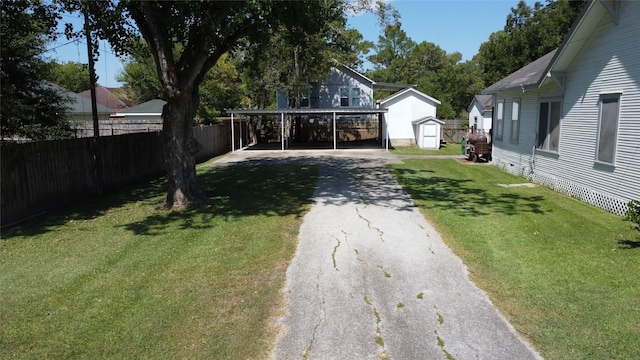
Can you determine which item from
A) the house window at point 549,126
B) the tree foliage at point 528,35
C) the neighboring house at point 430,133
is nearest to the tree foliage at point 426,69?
the tree foliage at point 528,35

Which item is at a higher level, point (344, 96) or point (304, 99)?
point (344, 96)

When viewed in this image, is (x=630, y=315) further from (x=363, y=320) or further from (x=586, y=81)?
(x=586, y=81)

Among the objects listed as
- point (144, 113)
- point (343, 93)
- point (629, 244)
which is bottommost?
point (629, 244)

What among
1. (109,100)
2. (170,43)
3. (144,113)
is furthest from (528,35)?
(109,100)

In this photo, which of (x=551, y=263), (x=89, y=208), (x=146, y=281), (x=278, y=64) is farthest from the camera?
(x=278, y=64)

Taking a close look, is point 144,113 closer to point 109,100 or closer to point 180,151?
point 109,100

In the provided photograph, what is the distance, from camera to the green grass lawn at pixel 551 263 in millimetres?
4500

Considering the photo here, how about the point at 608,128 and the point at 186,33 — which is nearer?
the point at 608,128

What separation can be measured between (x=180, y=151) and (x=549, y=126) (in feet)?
34.6

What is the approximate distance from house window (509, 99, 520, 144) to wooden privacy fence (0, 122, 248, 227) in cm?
1318

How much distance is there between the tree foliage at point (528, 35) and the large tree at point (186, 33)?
2865 cm

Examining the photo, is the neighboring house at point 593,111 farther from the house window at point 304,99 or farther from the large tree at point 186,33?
the house window at point 304,99

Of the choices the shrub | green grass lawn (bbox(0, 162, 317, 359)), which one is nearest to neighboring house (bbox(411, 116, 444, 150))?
green grass lawn (bbox(0, 162, 317, 359))

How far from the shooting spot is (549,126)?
1345cm
